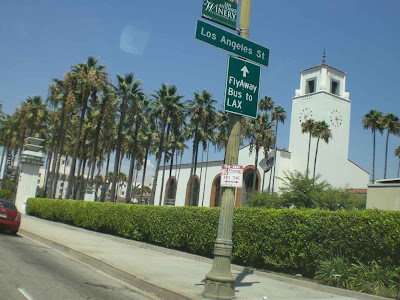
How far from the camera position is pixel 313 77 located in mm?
58250

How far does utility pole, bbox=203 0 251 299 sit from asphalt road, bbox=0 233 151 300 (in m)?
1.74

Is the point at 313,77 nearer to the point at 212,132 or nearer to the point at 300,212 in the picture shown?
the point at 212,132

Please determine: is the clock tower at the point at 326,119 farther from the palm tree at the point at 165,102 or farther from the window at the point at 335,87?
the palm tree at the point at 165,102

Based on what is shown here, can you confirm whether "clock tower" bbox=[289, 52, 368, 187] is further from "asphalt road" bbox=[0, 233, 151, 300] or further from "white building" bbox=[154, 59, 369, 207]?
"asphalt road" bbox=[0, 233, 151, 300]

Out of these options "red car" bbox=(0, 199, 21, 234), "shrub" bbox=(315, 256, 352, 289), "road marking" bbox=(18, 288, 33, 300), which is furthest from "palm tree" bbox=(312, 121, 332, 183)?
"road marking" bbox=(18, 288, 33, 300)

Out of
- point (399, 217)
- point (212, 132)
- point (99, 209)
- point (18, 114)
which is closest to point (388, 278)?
point (399, 217)

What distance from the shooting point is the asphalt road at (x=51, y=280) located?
8164mm

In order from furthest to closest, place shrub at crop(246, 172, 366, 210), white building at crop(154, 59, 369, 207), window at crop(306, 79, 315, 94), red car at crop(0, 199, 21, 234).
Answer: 1. window at crop(306, 79, 315, 94)
2. white building at crop(154, 59, 369, 207)
3. shrub at crop(246, 172, 366, 210)
4. red car at crop(0, 199, 21, 234)

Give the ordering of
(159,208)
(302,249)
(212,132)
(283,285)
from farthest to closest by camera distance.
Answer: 1. (212,132)
2. (159,208)
3. (302,249)
4. (283,285)

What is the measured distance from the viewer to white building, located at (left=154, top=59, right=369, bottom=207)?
55656 mm

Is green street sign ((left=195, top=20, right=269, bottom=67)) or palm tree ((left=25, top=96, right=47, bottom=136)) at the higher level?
palm tree ((left=25, top=96, right=47, bottom=136))

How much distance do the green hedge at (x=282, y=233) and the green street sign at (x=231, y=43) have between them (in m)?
4.99

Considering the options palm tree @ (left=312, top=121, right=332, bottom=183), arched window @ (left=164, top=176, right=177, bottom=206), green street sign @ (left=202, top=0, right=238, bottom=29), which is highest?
palm tree @ (left=312, top=121, right=332, bottom=183)

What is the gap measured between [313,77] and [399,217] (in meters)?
50.9
